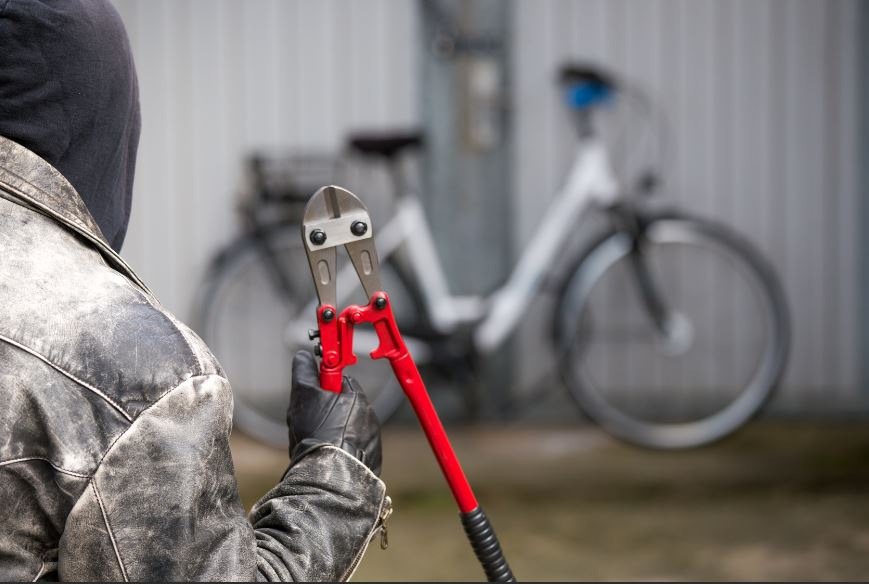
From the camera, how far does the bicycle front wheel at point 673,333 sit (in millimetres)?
4492

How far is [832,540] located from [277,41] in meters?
2.92

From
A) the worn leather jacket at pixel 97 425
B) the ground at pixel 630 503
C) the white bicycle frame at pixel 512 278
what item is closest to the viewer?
the worn leather jacket at pixel 97 425

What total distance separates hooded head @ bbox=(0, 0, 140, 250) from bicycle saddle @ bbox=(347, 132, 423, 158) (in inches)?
111

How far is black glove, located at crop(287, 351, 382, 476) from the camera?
62.6 inches

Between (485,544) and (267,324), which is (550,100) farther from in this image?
(485,544)

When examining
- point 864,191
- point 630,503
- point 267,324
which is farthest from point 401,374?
point 864,191

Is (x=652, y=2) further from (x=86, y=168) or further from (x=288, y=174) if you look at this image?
(x=86, y=168)

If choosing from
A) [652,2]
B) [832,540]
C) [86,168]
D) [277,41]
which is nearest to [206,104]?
[277,41]

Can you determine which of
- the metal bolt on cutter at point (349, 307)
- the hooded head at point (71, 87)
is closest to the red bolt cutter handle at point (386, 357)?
the metal bolt on cutter at point (349, 307)

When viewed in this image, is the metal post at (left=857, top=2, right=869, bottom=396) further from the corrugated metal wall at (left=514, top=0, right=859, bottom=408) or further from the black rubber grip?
the black rubber grip

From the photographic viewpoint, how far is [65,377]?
1.30 m

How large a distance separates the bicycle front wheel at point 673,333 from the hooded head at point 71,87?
120 inches

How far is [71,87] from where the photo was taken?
149cm

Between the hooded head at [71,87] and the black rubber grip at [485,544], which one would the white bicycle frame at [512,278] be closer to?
the black rubber grip at [485,544]
